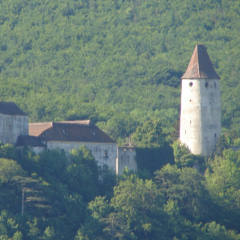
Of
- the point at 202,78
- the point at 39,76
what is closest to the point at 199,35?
the point at 39,76

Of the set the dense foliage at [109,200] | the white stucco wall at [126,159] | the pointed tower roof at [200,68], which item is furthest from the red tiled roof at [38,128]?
the pointed tower roof at [200,68]

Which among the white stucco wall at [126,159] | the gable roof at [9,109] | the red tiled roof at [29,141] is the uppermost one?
the gable roof at [9,109]

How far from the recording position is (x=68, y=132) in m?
100

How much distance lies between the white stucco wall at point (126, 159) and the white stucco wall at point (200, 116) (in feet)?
22.5

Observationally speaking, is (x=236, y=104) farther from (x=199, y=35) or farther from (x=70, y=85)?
(x=199, y=35)

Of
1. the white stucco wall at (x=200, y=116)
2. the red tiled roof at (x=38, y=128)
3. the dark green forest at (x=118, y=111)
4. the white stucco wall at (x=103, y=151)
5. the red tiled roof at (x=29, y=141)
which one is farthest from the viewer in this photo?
the white stucco wall at (x=200, y=116)

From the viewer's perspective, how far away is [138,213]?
9800 cm

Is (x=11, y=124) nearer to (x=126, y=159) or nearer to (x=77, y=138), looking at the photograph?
(x=77, y=138)

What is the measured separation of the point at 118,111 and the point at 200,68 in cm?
2852

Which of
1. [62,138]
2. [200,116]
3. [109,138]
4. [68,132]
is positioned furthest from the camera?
[200,116]

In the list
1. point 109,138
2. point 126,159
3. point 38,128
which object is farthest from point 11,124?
point 126,159

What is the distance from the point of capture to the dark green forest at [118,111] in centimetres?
9475

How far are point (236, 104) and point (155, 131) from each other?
36.8 metres

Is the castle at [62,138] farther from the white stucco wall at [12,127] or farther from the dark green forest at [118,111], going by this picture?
the dark green forest at [118,111]
